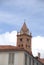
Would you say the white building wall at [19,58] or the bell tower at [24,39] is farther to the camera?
the bell tower at [24,39]

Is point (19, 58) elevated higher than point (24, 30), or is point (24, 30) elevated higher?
point (24, 30)

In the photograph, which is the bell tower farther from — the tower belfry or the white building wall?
the white building wall

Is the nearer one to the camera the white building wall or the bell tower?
the white building wall

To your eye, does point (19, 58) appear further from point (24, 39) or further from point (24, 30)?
point (24, 30)

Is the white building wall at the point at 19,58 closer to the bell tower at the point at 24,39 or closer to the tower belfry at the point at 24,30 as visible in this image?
the bell tower at the point at 24,39

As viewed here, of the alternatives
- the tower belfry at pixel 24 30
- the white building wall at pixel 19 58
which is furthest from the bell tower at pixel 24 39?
the white building wall at pixel 19 58

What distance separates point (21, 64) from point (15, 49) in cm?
260

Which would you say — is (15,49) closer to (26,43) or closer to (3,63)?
(3,63)

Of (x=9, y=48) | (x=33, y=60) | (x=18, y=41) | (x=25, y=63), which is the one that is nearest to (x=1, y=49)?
(x=9, y=48)

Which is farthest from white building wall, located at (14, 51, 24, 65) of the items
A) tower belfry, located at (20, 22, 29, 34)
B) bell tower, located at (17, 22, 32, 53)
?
tower belfry, located at (20, 22, 29, 34)

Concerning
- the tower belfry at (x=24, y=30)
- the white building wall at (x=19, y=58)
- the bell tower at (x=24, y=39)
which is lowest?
the white building wall at (x=19, y=58)

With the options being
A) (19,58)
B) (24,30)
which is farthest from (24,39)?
(19,58)

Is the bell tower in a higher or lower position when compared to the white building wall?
higher

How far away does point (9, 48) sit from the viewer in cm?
4850
